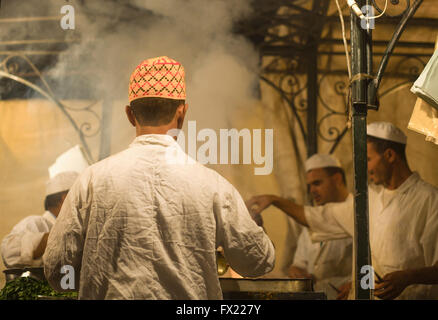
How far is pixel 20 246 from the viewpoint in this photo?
12.9ft

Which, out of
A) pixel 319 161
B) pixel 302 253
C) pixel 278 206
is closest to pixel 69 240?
pixel 278 206

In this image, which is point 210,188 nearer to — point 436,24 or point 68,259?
point 68,259

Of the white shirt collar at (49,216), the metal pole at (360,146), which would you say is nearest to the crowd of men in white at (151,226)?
the metal pole at (360,146)

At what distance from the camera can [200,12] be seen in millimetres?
3959

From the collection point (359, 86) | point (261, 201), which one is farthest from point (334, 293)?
point (359, 86)

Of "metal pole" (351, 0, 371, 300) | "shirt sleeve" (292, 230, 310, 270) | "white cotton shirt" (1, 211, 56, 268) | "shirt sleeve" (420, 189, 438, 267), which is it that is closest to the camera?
"metal pole" (351, 0, 371, 300)

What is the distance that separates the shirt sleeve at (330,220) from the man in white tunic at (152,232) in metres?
2.10

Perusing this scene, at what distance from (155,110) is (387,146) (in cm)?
251

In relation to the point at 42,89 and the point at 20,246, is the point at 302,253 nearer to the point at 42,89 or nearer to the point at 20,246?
the point at 20,246

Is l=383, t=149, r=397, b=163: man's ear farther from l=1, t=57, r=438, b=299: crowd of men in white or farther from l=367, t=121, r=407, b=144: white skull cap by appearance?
l=1, t=57, r=438, b=299: crowd of men in white

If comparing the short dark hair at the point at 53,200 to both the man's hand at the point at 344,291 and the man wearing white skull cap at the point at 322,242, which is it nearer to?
the man wearing white skull cap at the point at 322,242

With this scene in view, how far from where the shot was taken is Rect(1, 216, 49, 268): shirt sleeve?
393cm

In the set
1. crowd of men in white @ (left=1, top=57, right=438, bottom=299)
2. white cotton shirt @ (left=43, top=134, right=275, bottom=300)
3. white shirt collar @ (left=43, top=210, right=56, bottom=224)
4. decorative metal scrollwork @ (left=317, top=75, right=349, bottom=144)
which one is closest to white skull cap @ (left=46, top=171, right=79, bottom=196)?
white shirt collar @ (left=43, top=210, right=56, bottom=224)

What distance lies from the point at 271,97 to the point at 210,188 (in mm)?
2118
